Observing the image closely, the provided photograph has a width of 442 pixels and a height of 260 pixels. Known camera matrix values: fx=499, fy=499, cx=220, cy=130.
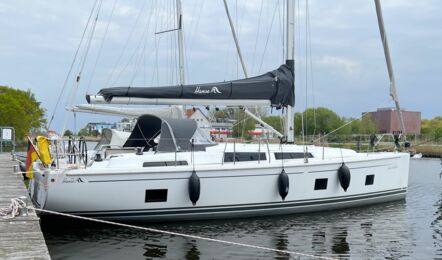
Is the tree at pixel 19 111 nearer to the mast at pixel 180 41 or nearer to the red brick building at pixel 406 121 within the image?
the mast at pixel 180 41

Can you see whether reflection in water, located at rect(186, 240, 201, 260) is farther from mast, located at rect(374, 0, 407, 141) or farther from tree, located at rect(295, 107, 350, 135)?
tree, located at rect(295, 107, 350, 135)

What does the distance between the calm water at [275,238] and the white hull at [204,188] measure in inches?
14.0

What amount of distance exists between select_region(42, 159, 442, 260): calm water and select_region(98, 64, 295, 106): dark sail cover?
10.6ft

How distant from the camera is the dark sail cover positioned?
12469 millimetres

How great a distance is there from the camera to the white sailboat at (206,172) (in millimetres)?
11047

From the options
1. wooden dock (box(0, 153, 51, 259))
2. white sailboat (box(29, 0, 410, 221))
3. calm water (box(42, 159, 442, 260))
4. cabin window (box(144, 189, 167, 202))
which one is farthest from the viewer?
cabin window (box(144, 189, 167, 202))

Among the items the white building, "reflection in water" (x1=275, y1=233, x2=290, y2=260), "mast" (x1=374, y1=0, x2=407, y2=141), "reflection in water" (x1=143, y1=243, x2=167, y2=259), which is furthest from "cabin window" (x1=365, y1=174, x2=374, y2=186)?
"reflection in water" (x1=143, y1=243, x2=167, y2=259)

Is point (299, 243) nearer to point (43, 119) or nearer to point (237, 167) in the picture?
point (237, 167)

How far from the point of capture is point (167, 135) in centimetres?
1266

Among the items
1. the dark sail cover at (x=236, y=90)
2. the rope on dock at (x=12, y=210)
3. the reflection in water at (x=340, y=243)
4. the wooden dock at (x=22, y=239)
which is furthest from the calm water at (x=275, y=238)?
the dark sail cover at (x=236, y=90)

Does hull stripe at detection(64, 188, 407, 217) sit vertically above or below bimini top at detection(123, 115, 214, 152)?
below

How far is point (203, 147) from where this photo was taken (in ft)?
43.1

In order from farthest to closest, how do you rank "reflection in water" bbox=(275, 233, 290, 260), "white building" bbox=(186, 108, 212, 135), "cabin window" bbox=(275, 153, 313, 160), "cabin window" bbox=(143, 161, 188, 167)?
"white building" bbox=(186, 108, 212, 135)
"cabin window" bbox=(275, 153, 313, 160)
"cabin window" bbox=(143, 161, 188, 167)
"reflection in water" bbox=(275, 233, 290, 260)

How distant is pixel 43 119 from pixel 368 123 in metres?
55.3
